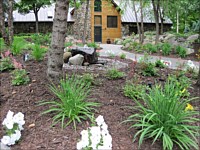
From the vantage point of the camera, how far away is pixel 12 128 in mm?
2672

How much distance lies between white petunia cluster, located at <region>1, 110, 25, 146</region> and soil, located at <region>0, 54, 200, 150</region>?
9cm

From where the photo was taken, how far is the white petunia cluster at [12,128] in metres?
2.60

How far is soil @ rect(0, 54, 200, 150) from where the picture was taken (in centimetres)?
273

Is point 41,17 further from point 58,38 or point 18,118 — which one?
point 18,118

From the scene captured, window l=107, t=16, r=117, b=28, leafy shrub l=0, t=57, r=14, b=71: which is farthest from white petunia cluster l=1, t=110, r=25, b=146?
window l=107, t=16, r=117, b=28

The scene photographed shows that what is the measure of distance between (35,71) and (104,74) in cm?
126

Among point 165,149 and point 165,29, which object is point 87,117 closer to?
point 165,149

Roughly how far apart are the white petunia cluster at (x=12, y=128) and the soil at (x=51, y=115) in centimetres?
9

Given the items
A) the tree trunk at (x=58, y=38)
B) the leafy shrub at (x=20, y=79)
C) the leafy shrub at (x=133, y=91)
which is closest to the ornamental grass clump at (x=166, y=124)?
the leafy shrub at (x=133, y=91)

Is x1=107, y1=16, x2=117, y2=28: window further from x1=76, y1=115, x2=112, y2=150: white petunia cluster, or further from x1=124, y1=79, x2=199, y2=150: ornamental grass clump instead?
x1=76, y1=115, x2=112, y2=150: white petunia cluster

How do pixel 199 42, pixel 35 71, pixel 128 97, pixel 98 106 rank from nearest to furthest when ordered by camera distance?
pixel 98 106
pixel 128 97
pixel 35 71
pixel 199 42

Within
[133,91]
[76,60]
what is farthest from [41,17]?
[133,91]

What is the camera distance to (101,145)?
2312 millimetres

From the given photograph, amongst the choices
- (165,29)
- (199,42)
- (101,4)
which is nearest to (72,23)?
(101,4)
